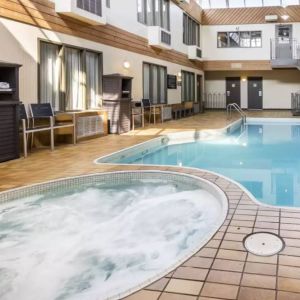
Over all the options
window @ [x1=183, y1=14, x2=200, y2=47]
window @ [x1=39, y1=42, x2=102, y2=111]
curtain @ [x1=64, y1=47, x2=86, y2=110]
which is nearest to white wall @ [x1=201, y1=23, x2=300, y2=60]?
window @ [x1=183, y1=14, x2=200, y2=47]

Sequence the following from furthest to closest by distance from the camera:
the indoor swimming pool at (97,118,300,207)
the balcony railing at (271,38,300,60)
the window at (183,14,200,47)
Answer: the balcony railing at (271,38,300,60)
the window at (183,14,200,47)
the indoor swimming pool at (97,118,300,207)

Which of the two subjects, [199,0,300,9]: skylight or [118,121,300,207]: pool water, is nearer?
[118,121,300,207]: pool water

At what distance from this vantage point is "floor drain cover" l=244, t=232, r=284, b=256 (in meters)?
2.50

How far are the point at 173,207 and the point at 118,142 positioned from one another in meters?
3.88

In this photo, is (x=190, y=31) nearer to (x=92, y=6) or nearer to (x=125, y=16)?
(x=125, y=16)

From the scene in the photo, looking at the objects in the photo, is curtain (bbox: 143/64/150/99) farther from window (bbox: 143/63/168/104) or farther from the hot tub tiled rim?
the hot tub tiled rim

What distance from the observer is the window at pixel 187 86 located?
16.7 meters

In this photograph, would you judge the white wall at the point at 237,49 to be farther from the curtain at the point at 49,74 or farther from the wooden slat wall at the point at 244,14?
the curtain at the point at 49,74

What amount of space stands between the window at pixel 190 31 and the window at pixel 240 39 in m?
1.35

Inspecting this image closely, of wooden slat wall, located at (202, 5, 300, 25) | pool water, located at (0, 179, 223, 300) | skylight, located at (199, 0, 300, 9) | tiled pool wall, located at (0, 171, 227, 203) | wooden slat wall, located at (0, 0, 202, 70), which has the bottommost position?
pool water, located at (0, 179, 223, 300)

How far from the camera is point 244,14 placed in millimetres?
19281

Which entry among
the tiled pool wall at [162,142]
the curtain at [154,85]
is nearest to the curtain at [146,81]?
the curtain at [154,85]

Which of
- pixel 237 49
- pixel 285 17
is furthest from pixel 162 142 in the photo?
pixel 285 17

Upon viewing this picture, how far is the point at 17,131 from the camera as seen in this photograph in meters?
5.92
